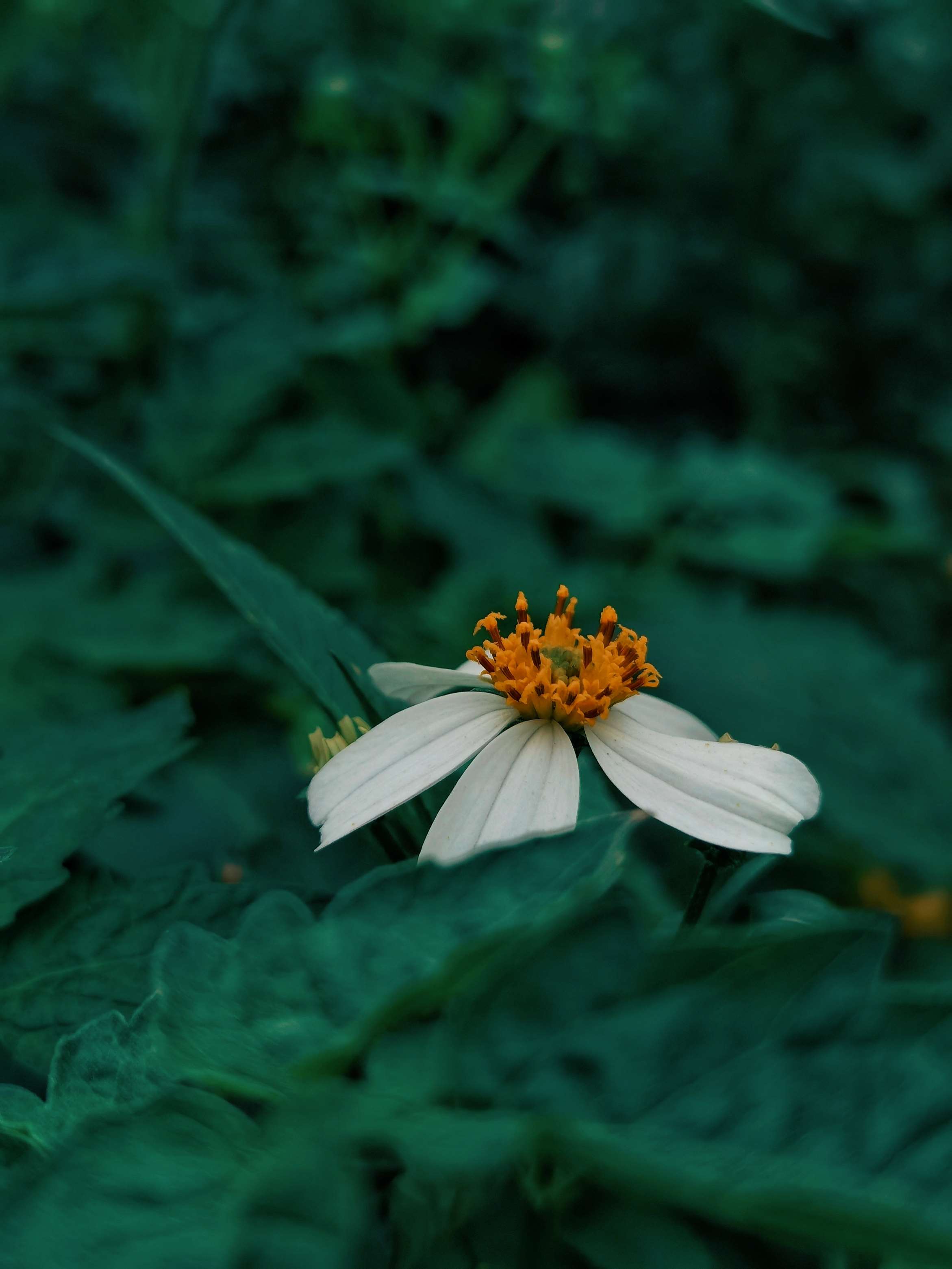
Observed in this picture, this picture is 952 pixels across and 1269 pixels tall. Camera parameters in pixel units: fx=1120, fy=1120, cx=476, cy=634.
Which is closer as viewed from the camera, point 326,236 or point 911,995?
point 911,995

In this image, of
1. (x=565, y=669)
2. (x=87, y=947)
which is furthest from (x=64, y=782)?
(x=565, y=669)

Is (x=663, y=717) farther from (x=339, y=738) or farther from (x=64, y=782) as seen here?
(x=64, y=782)

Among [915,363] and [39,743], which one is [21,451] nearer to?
[39,743]

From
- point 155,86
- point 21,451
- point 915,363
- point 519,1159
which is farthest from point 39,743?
point 915,363

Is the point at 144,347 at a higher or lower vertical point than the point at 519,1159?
higher

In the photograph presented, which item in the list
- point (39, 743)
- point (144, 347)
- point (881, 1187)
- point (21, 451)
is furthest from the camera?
point (144, 347)

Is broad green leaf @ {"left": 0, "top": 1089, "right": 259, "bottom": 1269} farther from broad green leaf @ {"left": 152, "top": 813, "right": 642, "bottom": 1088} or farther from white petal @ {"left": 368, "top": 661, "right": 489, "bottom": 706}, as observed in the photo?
white petal @ {"left": 368, "top": 661, "right": 489, "bottom": 706}

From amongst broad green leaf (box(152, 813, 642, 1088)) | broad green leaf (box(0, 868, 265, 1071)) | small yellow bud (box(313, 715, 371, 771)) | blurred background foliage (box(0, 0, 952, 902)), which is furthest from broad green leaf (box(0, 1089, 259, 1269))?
blurred background foliage (box(0, 0, 952, 902))

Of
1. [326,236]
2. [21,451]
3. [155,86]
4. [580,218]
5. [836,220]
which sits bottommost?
[21,451]
